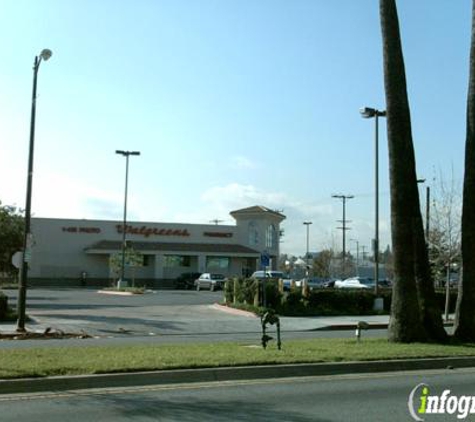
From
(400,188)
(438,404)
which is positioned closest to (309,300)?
(400,188)

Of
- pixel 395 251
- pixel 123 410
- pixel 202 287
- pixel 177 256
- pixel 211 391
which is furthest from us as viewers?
pixel 177 256

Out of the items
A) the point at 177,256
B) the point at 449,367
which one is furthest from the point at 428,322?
the point at 177,256

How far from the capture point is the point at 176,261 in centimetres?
6844

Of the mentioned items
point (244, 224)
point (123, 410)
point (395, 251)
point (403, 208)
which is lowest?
point (123, 410)

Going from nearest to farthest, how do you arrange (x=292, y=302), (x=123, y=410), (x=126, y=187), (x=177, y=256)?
(x=123, y=410) → (x=292, y=302) → (x=126, y=187) → (x=177, y=256)

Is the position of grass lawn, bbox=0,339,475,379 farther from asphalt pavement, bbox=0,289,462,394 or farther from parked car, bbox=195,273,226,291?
parked car, bbox=195,273,226,291

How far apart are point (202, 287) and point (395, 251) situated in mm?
44981

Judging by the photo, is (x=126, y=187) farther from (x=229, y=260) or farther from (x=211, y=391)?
(x=211, y=391)

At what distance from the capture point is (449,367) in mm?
12484

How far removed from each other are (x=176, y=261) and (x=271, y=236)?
1054cm

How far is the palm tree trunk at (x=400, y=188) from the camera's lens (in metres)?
15.4

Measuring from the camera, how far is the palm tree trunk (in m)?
15.4

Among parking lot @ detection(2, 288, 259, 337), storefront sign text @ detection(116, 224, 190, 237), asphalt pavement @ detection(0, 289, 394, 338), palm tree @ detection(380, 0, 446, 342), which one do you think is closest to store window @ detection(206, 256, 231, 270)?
storefront sign text @ detection(116, 224, 190, 237)

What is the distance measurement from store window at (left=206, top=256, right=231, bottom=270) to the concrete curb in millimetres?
56551
